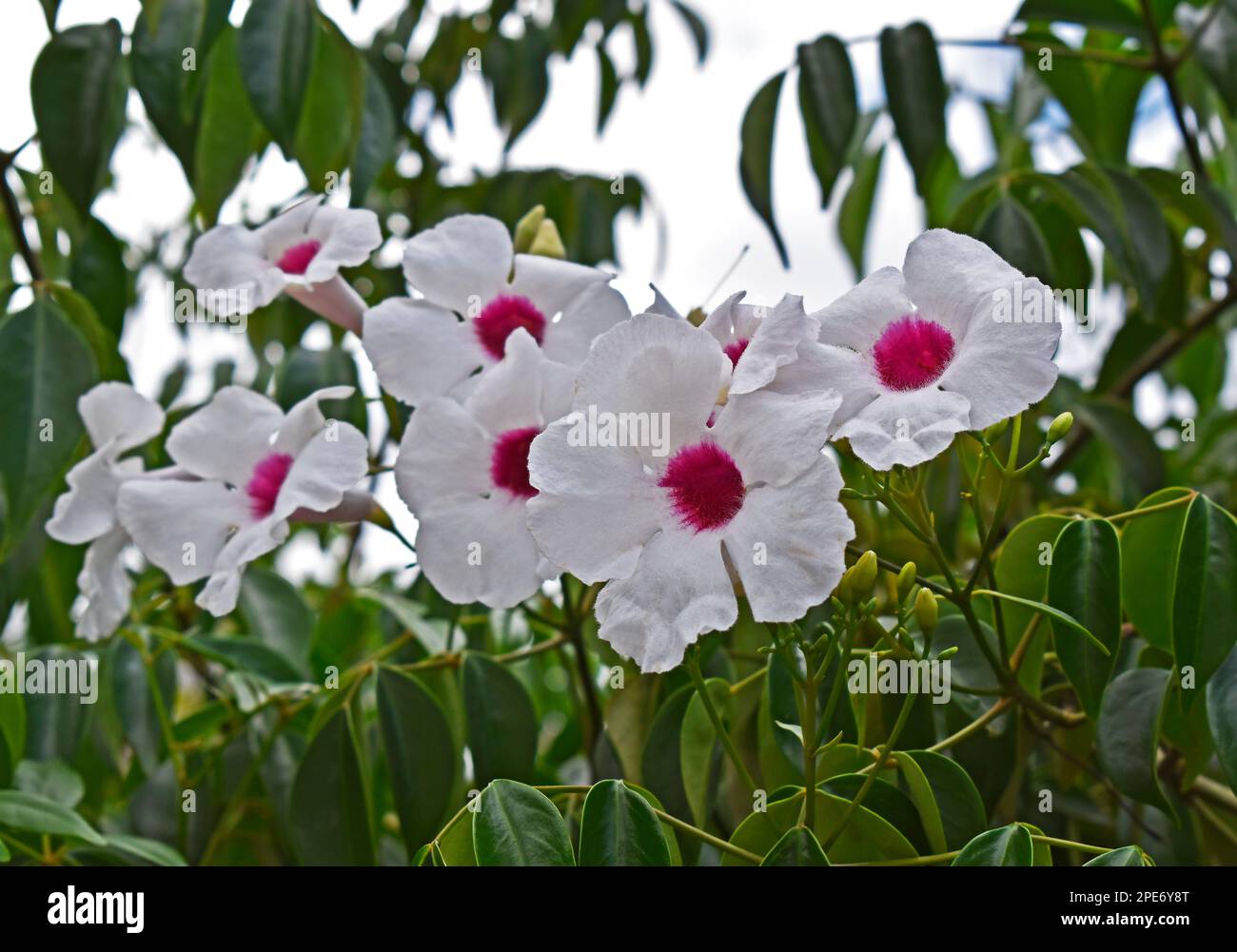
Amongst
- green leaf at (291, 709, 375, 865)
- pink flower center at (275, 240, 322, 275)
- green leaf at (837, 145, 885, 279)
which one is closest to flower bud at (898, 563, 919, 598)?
green leaf at (291, 709, 375, 865)

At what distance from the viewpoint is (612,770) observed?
3.37 feet

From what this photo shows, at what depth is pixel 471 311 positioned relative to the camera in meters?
0.97

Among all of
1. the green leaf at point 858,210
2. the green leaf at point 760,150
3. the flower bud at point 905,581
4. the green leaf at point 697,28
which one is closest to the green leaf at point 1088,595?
the flower bud at point 905,581

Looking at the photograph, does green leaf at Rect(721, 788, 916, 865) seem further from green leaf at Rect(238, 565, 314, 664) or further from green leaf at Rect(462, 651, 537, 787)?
green leaf at Rect(238, 565, 314, 664)

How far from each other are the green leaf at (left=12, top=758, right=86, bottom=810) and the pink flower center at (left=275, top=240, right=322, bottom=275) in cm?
56

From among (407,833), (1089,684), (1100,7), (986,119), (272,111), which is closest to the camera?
(1089,684)

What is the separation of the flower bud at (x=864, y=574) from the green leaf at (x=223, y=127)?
873 millimetres

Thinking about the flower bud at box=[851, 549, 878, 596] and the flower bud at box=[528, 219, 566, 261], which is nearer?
the flower bud at box=[851, 549, 878, 596]

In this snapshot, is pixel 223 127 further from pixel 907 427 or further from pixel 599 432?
pixel 907 427

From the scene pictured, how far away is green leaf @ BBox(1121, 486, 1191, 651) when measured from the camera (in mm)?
876
